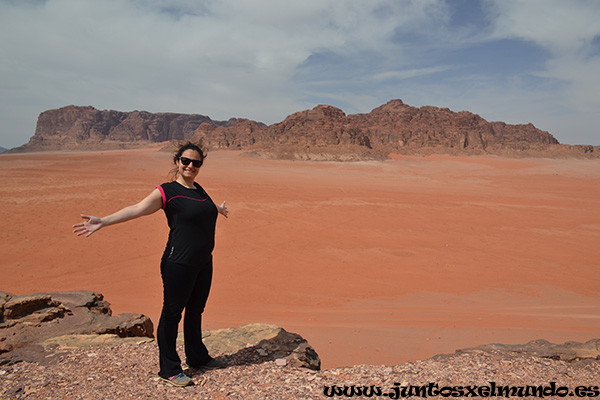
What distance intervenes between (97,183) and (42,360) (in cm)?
2340

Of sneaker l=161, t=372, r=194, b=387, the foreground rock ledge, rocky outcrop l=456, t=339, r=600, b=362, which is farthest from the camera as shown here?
rocky outcrop l=456, t=339, r=600, b=362

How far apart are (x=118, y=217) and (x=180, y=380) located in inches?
56.1

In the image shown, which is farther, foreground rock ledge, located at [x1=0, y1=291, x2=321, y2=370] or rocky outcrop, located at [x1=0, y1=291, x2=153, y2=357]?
rocky outcrop, located at [x1=0, y1=291, x2=153, y2=357]

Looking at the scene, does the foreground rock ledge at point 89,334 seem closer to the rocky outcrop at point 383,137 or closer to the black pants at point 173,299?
the black pants at point 173,299

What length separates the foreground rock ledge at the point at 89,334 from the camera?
3455mm

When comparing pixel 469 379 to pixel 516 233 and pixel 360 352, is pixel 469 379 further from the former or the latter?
pixel 516 233

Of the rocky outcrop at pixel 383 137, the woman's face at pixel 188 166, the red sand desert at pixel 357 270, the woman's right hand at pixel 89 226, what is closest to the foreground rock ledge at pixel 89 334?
the red sand desert at pixel 357 270

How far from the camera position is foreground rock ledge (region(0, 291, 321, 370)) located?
3455mm

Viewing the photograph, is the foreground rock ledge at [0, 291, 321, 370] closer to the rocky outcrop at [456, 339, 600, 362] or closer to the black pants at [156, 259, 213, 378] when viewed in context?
the black pants at [156, 259, 213, 378]

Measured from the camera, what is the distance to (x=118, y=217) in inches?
106

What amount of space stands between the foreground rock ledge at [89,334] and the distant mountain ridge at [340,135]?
3980cm

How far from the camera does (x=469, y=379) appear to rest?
308 centimetres

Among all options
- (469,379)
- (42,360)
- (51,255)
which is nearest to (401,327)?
(469,379)

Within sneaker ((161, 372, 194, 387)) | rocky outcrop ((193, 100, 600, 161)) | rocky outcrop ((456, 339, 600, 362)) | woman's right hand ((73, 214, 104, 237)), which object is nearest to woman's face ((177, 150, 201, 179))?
woman's right hand ((73, 214, 104, 237))
